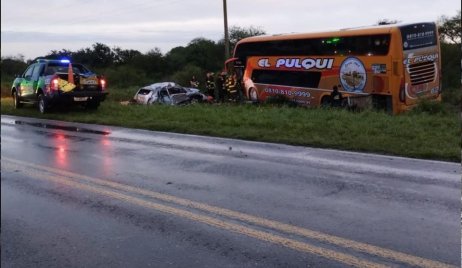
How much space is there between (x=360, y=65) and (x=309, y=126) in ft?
25.8

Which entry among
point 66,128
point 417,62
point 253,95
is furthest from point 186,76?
point 66,128

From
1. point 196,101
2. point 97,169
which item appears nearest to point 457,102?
point 196,101

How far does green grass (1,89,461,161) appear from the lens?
10.4m

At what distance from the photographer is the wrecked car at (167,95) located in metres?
25.9

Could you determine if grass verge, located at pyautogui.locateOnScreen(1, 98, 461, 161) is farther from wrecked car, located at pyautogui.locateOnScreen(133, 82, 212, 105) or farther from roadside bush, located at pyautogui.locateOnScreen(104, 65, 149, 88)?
wrecked car, located at pyautogui.locateOnScreen(133, 82, 212, 105)

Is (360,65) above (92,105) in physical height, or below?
above

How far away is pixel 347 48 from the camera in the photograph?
20875mm

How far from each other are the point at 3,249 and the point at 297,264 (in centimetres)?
252

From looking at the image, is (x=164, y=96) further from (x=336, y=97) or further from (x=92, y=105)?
(x=336, y=97)

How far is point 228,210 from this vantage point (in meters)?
5.70

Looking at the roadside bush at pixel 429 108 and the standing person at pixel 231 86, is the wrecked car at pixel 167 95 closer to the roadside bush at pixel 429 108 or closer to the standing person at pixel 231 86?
the standing person at pixel 231 86

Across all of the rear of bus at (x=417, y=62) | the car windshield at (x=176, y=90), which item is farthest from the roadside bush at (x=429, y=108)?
the car windshield at (x=176, y=90)

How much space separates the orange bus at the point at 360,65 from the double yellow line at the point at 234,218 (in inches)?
565

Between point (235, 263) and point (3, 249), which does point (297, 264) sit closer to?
point (235, 263)
